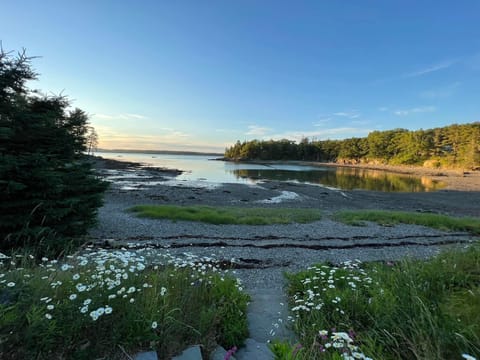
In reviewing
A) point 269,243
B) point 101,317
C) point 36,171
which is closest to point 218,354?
point 101,317

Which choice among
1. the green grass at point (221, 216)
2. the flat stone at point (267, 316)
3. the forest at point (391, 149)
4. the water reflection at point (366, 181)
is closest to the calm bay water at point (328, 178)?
the water reflection at point (366, 181)

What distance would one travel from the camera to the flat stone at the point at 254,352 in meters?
2.70

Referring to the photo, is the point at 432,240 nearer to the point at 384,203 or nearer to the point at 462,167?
the point at 384,203

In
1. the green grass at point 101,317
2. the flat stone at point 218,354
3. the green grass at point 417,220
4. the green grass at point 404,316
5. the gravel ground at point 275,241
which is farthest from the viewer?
the green grass at point 417,220

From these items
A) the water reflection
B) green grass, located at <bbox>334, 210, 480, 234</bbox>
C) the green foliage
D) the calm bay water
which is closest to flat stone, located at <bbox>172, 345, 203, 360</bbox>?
the green foliage

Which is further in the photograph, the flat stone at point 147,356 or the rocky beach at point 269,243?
the rocky beach at point 269,243

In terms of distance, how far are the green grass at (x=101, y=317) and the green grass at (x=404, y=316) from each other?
96cm

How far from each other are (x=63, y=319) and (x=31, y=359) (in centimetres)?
31

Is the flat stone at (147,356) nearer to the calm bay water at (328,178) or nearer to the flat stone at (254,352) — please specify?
the flat stone at (254,352)

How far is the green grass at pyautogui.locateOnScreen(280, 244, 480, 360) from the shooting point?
2.28m

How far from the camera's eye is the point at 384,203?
80.9 ft

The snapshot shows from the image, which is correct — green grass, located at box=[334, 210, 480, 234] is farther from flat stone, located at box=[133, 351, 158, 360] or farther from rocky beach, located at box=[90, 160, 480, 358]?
flat stone, located at box=[133, 351, 158, 360]

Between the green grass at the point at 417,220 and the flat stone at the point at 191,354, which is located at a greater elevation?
the flat stone at the point at 191,354

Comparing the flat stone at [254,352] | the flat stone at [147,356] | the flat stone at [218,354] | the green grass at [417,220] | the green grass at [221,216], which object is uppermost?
the flat stone at [147,356]
